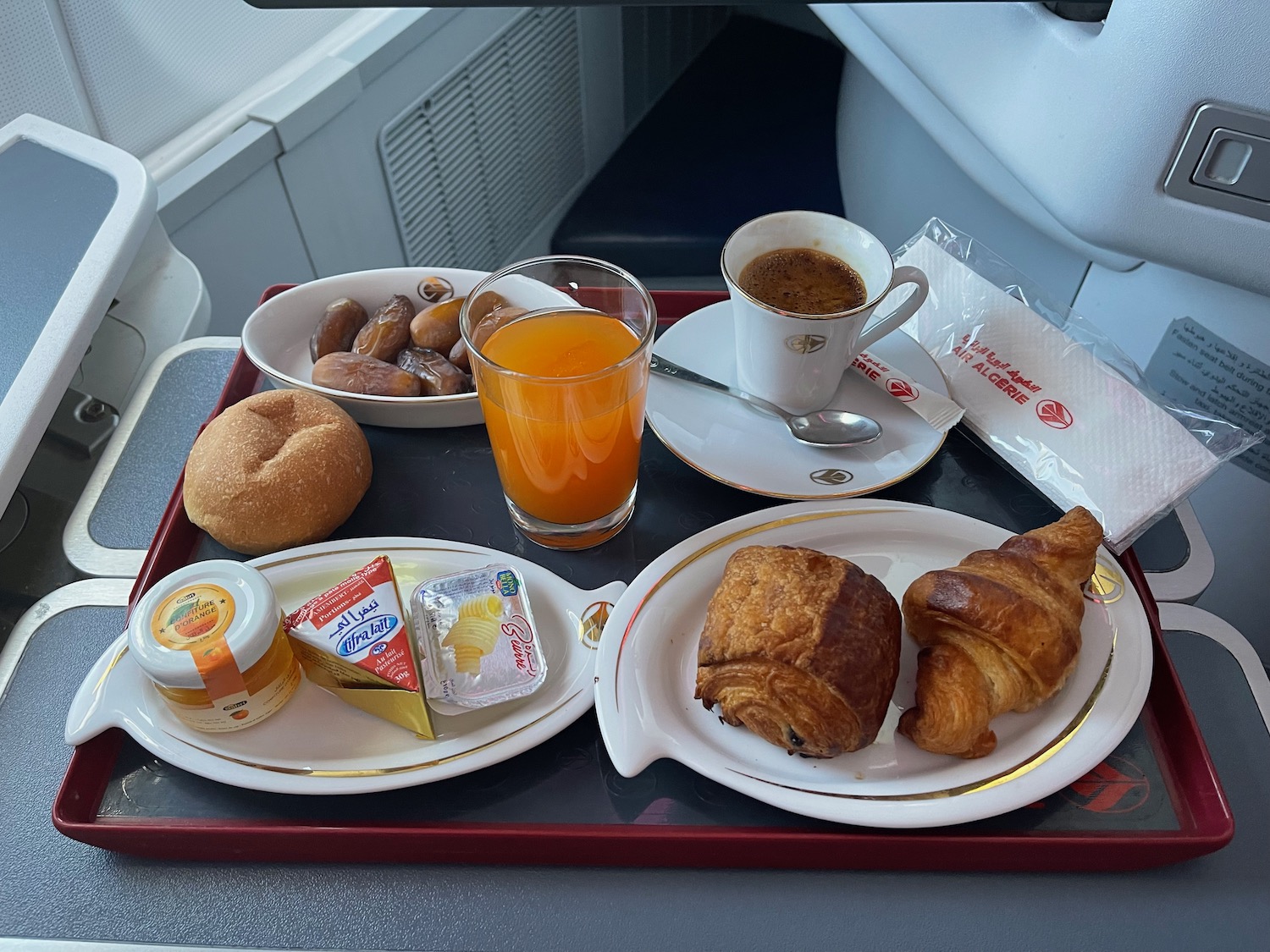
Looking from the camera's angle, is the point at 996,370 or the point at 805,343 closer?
the point at 805,343

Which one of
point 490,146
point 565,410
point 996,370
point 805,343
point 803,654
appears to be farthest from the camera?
point 490,146

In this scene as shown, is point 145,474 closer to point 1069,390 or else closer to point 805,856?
point 805,856

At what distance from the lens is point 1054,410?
0.98 metres

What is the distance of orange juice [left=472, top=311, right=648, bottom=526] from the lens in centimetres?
82

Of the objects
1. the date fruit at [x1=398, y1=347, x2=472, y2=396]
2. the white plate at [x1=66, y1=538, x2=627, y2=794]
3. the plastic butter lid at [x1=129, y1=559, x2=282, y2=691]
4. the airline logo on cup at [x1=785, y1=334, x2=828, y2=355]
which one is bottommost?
the white plate at [x1=66, y1=538, x2=627, y2=794]

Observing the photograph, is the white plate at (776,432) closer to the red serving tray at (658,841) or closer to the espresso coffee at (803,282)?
the espresso coffee at (803,282)

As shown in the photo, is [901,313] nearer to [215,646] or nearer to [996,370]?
[996,370]

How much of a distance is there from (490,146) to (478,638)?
1.58 meters

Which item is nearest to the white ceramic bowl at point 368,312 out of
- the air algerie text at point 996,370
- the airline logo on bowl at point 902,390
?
the airline logo on bowl at point 902,390

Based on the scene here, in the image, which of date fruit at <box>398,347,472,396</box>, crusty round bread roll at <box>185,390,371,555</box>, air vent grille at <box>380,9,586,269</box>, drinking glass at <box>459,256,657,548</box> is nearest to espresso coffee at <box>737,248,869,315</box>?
drinking glass at <box>459,256,657,548</box>

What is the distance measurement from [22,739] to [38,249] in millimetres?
601

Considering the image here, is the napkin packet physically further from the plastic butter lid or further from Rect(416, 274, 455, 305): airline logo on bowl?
the plastic butter lid

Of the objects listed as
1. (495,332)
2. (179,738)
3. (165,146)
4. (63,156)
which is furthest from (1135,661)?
(165,146)

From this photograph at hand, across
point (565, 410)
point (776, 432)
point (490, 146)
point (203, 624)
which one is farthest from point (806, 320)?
point (490, 146)
